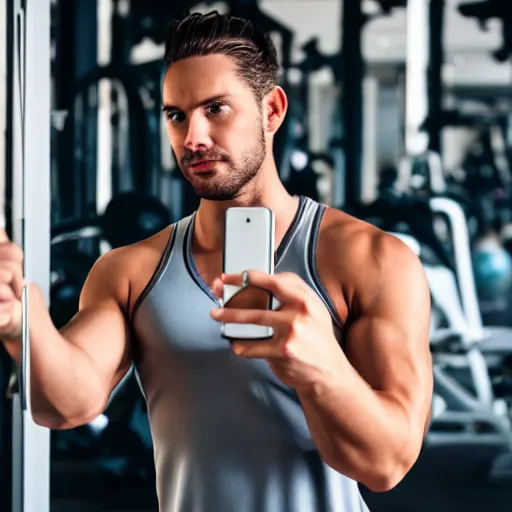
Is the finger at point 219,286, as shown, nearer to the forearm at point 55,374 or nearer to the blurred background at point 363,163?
the forearm at point 55,374

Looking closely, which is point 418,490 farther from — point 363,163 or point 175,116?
point 175,116

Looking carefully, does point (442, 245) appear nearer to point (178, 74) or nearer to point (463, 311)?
point (463, 311)

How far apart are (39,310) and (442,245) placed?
3.38 ft

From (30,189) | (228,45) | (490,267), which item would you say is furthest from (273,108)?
(490,267)

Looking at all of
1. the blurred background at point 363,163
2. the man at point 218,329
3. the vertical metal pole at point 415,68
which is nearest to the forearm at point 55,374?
the man at point 218,329

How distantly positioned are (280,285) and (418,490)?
1083 mm

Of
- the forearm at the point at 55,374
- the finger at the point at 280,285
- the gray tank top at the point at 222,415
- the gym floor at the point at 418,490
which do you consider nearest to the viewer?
the finger at the point at 280,285

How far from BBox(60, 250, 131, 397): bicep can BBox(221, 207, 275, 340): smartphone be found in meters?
0.23

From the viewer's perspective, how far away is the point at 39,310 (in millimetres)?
636

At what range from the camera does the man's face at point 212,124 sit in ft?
2.34

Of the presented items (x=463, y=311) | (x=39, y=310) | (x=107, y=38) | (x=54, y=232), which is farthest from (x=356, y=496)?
(x=107, y=38)

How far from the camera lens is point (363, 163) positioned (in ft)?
4.90

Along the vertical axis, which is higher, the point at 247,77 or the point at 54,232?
the point at 247,77

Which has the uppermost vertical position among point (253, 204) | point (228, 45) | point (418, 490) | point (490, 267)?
point (228, 45)
